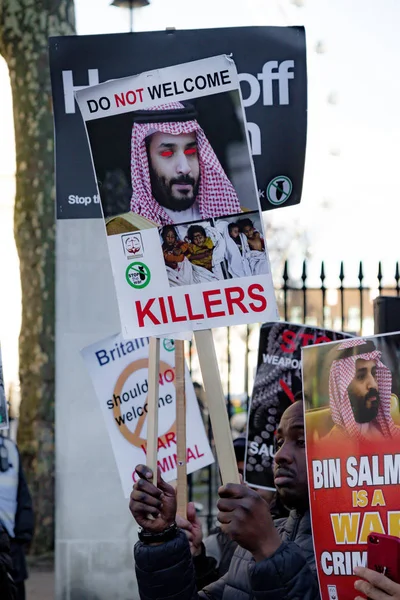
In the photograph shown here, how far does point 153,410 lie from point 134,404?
1.90 meters

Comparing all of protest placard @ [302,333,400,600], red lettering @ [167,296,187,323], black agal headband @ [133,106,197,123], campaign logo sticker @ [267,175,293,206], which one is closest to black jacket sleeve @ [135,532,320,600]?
protest placard @ [302,333,400,600]

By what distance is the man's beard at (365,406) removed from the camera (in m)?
2.70

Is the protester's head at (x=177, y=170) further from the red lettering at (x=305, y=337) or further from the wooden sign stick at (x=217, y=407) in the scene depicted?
the red lettering at (x=305, y=337)

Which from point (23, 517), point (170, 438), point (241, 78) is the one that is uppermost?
point (241, 78)

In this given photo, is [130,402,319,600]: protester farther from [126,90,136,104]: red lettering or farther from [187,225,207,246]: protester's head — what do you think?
[126,90,136,104]: red lettering

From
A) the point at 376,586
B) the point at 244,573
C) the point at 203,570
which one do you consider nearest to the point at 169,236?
the point at 244,573

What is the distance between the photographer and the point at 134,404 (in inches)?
206

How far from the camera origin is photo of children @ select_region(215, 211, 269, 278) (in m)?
3.30

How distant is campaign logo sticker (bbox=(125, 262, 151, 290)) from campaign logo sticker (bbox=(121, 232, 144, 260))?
0.03 m

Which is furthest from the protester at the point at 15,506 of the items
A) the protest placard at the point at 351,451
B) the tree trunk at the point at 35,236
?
the tree trunk at the point at 35,236

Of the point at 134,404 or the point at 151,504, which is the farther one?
the point at 134,404

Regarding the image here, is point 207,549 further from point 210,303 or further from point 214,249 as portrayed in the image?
point 214,249

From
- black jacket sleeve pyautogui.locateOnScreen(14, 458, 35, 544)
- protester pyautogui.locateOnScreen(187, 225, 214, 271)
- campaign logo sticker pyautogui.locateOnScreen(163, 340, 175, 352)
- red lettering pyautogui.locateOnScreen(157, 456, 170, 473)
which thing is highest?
protester pyautogui.locateOnScreen(187, 225, 214, 271)

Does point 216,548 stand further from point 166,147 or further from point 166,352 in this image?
point 166,147
